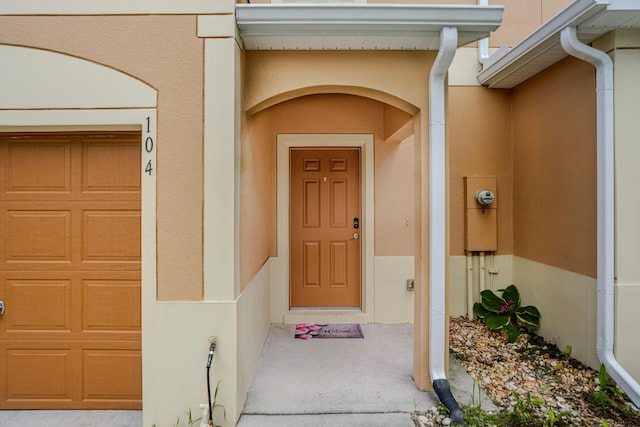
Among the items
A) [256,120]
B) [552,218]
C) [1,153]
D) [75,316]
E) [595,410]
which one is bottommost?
[595,410]

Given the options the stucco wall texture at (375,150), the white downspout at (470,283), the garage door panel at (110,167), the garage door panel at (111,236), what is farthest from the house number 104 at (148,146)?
the white downspout at (470,283)

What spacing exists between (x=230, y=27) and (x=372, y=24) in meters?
0.93

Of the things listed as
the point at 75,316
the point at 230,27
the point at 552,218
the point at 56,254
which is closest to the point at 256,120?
the point at 230,27

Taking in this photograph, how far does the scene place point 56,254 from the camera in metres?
2.42

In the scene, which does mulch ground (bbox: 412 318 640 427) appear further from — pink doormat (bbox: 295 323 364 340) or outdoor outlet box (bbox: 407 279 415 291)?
pink doormat (bbox: 295 323 364 340)

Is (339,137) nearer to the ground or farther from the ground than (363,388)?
farther from the ground

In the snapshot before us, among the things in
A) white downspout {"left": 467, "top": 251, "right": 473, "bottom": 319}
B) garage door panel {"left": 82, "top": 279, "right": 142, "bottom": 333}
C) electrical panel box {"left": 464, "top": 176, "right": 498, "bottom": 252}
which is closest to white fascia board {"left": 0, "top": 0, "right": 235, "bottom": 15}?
garage door panel {"left": 82, "top": 279, "right": 142, "bottom": 333}

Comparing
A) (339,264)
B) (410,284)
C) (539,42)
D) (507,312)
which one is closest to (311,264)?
(339,264)

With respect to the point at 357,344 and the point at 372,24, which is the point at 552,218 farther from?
the point at 372,24

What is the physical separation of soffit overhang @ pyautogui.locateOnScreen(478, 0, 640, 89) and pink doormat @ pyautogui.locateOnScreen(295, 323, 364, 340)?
3.18m

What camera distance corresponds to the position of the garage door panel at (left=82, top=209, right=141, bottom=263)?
2404 mm

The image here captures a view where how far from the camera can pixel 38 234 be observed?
2.42 m

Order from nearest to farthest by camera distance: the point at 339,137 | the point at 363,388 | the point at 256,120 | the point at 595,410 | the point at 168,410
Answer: the point at 168,410 → the point at 595,410 → the point at 363,388 → the point at 256,120 → the point at 339,137

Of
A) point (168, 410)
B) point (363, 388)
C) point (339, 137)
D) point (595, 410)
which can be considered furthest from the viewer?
point (339, 137)
